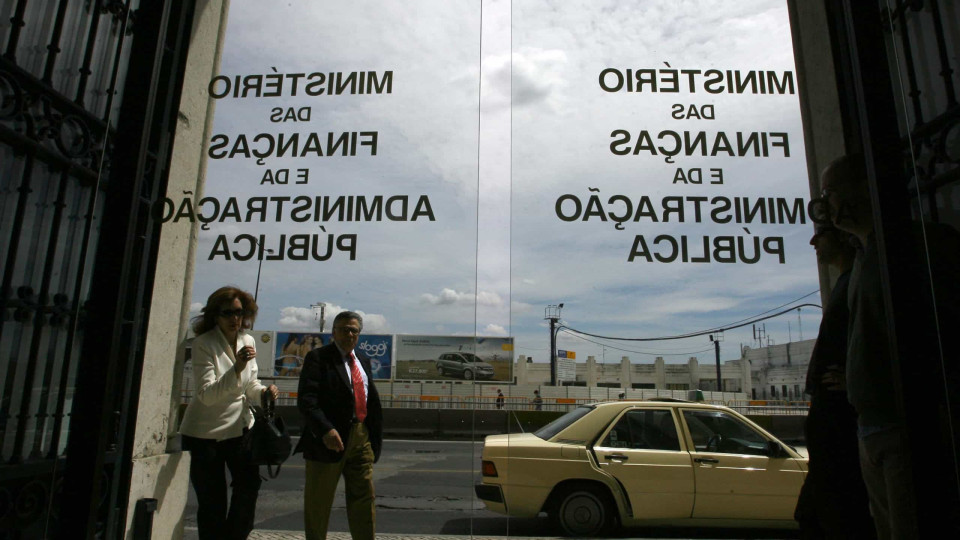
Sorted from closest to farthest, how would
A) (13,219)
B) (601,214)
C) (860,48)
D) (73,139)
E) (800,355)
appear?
(860,48) < (13,219) < (73,139) < (800,355) < (601,214)

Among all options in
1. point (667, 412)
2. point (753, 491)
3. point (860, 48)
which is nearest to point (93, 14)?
point (860, 48)

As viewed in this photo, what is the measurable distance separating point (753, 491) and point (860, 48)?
3.34m

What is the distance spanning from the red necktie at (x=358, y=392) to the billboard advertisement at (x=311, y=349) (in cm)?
9

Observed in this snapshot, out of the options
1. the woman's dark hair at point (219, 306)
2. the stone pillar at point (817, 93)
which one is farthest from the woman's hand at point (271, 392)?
the stone pillar at point (817, 93)

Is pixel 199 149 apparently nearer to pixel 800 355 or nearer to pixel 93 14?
pixel 93 14

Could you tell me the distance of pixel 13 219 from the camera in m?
2.61

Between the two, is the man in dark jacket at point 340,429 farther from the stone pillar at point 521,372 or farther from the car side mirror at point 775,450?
the car side mirror at point 775,450

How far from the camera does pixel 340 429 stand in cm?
372

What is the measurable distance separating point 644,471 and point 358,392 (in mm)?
2206

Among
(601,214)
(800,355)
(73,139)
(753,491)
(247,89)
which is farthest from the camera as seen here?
(753,491)

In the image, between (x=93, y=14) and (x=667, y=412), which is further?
(x=667, y=412)

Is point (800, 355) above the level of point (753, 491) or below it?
above

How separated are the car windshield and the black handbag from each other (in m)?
1.70

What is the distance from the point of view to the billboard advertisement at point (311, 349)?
382 cm
